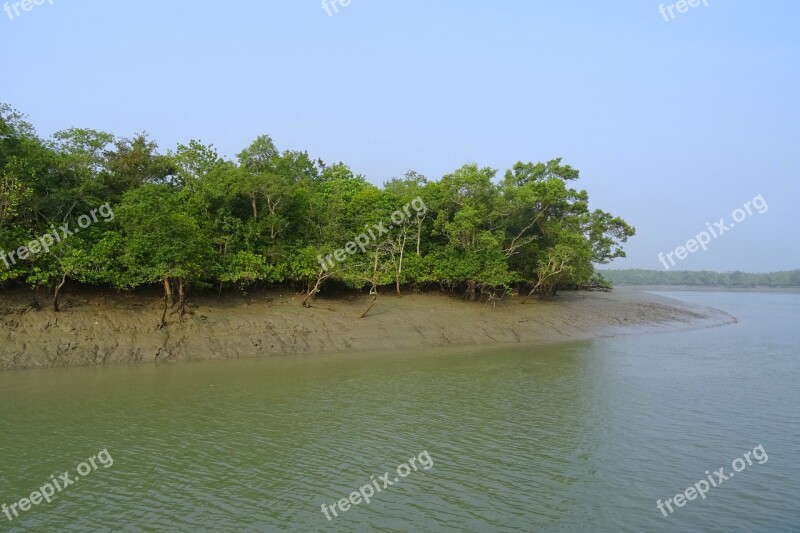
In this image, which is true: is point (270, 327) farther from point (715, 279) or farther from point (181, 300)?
point (715, 279)

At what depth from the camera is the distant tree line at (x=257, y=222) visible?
2400 cm

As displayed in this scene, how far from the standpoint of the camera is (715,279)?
160 metres

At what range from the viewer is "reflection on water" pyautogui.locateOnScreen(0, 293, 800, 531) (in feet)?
30.9

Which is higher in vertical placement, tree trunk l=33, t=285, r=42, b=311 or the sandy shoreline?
tree trunk l=33, t=285, r=42, b=311

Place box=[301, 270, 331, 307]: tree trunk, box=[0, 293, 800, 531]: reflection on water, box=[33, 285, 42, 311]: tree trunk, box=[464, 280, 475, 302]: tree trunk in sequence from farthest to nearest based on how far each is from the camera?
box=[464, 280, 475, 302]: tree trunk < box=[301, 270, 331, 307]: tree trunk < box=[33, 285, 42, 311]: tree trunk < box=[0, 293, 800, 531]: reflection on water

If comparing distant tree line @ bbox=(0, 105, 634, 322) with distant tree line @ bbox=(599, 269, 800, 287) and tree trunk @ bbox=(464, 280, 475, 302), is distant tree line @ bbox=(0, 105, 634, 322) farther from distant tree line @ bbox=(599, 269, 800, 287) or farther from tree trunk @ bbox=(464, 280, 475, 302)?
distant tree line @ bbox=(599, 269, 800, 287)

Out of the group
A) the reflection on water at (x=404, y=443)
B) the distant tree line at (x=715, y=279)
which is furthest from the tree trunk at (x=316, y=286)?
the distant tree line at (x=715, y=279)

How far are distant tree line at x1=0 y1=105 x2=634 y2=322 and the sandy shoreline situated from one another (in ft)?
4.10

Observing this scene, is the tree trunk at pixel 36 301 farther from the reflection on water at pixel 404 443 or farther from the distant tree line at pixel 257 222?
the reflection on water at pixel 404 443

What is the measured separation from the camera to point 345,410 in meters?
15.9

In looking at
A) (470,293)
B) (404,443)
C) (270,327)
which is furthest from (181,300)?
(470,293)

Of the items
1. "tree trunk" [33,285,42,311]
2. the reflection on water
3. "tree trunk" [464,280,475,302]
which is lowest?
the reflection on water

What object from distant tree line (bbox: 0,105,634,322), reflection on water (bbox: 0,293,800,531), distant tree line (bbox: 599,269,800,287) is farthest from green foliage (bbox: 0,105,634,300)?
distant tree line (bbox: 599,269,800,287)

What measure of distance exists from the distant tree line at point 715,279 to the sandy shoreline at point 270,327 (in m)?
127
